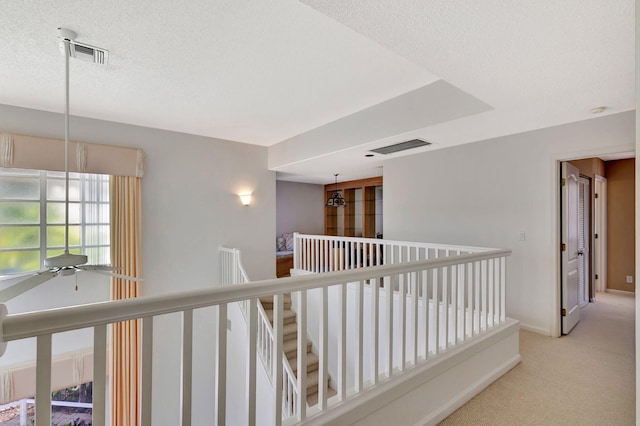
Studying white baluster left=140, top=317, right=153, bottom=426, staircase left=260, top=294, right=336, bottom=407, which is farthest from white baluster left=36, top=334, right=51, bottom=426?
staircase left=260, top=294, right=336, bottom=407

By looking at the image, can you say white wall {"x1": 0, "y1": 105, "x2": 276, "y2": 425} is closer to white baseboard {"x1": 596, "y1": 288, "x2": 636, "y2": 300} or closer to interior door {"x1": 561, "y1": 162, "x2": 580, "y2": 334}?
interior door {"x1": 561, "y1": 162, "x2": 580, "y2": 334}

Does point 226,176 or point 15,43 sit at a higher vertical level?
point 15,43

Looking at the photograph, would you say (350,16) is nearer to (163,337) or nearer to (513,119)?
Result: (513,119)

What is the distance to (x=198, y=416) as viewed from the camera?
14.0 ft

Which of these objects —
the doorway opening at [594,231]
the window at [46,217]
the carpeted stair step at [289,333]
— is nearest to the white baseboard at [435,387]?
the doorway opening at [594,231]

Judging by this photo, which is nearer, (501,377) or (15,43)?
(15,43)

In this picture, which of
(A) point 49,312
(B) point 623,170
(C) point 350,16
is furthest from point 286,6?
(B) point 623,170

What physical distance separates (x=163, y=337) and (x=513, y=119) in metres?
4.92

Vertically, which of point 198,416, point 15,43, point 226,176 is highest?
point 15,43

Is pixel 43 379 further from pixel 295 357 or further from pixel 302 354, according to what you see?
pixel 295 357

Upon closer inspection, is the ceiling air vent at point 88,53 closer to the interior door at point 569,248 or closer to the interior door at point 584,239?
the interior door at point 569,248

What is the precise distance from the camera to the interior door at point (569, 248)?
3488 millimetres

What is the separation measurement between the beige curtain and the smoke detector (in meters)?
1.86

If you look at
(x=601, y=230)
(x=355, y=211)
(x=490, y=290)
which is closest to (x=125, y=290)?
(x=490, y=290)
